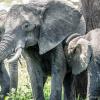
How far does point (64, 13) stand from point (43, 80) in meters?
0.99

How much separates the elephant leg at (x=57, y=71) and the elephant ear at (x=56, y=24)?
0.15 metres

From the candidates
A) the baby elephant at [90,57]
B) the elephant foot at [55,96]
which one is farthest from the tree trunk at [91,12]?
the elephant foot at [55,96]

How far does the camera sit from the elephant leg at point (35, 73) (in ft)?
25.7

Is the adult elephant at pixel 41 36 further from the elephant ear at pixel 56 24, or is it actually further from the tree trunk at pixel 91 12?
the tree trunk at pixel 91 12

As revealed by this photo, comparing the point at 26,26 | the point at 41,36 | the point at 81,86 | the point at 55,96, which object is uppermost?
the point at 26,26

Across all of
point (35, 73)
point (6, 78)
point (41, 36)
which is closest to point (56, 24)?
point (41, 36)

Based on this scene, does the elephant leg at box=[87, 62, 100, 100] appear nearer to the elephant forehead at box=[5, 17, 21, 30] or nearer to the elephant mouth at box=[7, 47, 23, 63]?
the elephant mouth at box=[7, 47, 23, 63]

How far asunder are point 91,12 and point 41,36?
1.54 metres

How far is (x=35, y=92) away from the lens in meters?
8.00

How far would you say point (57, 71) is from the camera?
25.3 feet

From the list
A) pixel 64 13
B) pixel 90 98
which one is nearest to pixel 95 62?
pixel 90 98

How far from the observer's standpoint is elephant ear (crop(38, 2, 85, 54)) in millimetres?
7605

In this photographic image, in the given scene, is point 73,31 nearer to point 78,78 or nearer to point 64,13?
point 64,13

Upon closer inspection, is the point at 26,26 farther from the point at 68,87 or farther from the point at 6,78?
the point at 6,78
